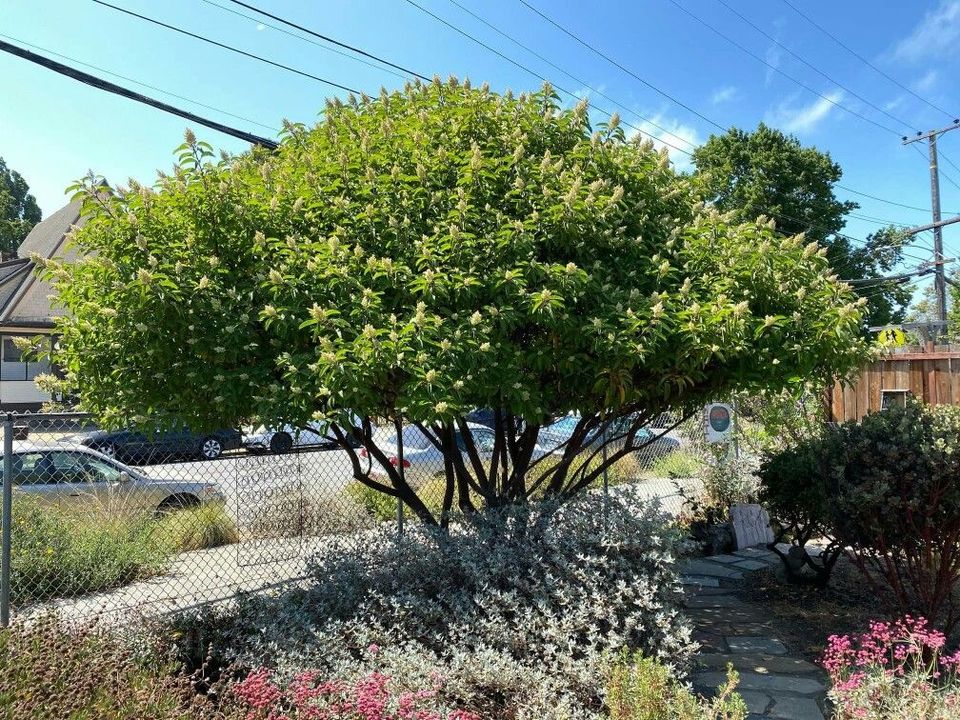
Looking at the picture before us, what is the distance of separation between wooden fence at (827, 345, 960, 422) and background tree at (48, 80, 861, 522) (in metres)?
8.18

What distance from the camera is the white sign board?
30.0 feet

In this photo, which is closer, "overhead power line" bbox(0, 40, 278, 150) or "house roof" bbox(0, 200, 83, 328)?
"overhead power line" bbox(0, 40, 278, 150)

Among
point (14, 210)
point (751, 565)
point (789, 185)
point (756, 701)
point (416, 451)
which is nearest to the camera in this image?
point (756, 701)

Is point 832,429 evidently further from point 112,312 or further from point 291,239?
point 112,312

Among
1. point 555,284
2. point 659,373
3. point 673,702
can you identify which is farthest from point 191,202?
point 673,702

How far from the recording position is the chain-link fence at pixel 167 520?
19.1 feet

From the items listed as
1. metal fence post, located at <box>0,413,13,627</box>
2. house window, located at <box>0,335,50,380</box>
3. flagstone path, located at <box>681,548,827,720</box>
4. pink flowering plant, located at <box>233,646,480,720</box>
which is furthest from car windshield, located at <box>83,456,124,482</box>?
house window, located at <box>0,335,50,380</box>

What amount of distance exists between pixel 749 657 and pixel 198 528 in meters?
5.44

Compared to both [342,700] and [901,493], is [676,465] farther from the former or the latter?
[342,700]

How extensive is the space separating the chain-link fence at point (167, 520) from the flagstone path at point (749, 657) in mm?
1210

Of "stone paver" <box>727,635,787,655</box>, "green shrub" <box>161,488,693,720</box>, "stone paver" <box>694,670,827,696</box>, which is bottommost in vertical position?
"stone paver" <box>694,670,827,696</box>

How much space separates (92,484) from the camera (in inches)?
270

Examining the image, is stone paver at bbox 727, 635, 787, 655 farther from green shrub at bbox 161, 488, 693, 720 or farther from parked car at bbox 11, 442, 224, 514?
parked car at bbox 11, 442, 224, 514

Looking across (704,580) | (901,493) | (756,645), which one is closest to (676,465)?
(704,580)
